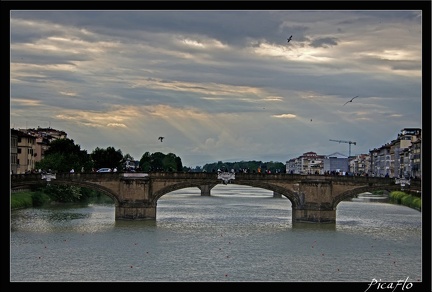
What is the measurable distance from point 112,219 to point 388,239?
19.0 m

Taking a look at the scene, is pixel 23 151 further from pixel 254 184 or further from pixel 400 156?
pixel 400 156

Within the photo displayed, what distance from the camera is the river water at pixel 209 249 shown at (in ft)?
86.7

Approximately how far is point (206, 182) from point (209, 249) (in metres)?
16.5

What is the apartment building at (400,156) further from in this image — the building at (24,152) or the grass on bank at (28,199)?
the building at (24,152)

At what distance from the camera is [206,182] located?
49312 millimetres

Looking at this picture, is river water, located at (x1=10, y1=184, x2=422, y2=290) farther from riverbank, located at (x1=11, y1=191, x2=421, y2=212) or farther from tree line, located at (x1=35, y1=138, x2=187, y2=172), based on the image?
tree line, located at (x1=35, y1=138, x2=187, y2=172)

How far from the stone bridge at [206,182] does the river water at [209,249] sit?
152cm

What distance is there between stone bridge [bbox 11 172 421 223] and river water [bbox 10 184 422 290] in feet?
4.98

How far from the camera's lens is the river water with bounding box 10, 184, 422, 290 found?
2642cm

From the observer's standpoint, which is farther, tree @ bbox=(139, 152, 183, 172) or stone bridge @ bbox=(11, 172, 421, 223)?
tree @ bbox=(139, 152, 183, 172)

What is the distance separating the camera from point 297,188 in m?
48.9

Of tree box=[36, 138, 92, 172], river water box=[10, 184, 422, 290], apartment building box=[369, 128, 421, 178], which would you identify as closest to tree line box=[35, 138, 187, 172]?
tree box=[36, 138, 92, 172]
